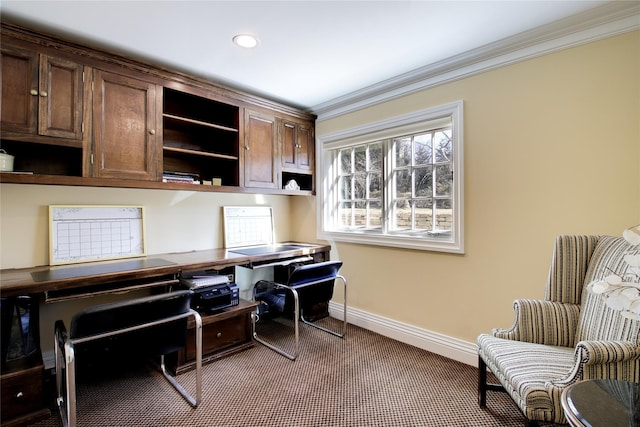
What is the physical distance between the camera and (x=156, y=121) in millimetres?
2428

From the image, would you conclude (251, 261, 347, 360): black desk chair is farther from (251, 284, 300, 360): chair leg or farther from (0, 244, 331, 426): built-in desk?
(0, 244, 331, 426): built-in desk

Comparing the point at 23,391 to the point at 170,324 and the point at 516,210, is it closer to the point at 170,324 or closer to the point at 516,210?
the point at 170,324

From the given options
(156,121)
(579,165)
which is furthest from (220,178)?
(579,165)

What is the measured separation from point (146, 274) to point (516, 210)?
8.75 feet

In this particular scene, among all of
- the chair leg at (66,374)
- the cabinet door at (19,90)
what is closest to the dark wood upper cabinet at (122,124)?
the cabinet door at (19,90)

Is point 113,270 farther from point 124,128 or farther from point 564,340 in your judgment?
point 564,340

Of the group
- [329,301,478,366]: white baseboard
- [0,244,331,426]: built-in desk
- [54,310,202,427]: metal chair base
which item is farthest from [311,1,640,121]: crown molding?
[54,310,202,427]: metal chair base

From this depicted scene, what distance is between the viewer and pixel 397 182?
302 cm

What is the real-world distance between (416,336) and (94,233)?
2.85 meters

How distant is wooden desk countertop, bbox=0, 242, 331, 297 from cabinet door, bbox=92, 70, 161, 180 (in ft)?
2.22

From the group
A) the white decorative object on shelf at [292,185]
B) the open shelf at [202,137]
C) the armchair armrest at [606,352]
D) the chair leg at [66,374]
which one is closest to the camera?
the armchair armrest at [606,352]

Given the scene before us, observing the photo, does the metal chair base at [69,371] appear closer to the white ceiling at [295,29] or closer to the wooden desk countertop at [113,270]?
the wooden desk countertop at [113,270]

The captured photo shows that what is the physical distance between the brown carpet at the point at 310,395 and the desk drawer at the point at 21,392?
0.15 m

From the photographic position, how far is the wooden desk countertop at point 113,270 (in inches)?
69.4
